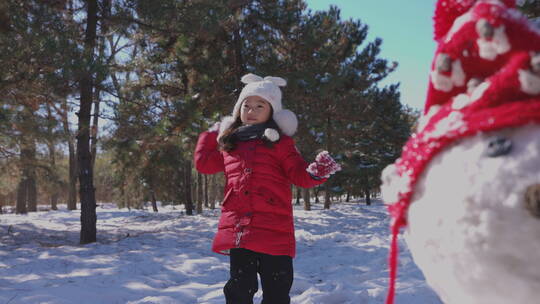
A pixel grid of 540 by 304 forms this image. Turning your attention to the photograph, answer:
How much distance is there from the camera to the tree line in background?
18.8ft

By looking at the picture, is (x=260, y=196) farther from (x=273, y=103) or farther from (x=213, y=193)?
(x=213, y=193)

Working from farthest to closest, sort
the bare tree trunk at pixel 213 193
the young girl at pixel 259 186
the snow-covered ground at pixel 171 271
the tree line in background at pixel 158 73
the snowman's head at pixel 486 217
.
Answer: the bare tree trunk at pixel 213 193, the tree line in background at pixel 158 73, the snow-covered ground at pixel 171 271, the young girl at pixel 259 186, the snowman's head at pixel 486 217

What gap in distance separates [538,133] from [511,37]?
0.73 feet

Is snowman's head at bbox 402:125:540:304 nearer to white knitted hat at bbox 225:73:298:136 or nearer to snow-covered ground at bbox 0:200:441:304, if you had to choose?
white knitted hat at bbox 225:73:298:136

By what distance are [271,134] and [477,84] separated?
5.00 ft

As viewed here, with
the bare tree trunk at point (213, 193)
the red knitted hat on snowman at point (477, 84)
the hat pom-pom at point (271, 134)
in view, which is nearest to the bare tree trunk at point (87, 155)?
the hat pom-pom at point (271, 134)

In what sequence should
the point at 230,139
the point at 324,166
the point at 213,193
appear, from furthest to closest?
the point at 213,193
the point at 230,139
the point at 324,166

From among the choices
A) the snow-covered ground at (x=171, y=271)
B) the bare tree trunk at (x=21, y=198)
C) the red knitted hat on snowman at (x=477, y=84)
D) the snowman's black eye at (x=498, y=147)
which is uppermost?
the red knitted hat on snowman at (x=477, y=84)

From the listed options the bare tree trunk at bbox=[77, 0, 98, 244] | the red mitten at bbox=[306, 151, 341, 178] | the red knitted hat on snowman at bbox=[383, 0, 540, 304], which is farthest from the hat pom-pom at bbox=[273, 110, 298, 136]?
the bare tree trunk at bbox=[77, 0, 98, 244]

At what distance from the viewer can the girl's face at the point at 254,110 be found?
2.48 m

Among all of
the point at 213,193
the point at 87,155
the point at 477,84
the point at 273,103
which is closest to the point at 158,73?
the point at 87,155

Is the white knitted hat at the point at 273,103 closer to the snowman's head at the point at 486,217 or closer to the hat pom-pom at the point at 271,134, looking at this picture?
the hat pom-pom at the point at 271,134

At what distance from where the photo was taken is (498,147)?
2.40ft

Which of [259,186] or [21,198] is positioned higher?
[259,186]
